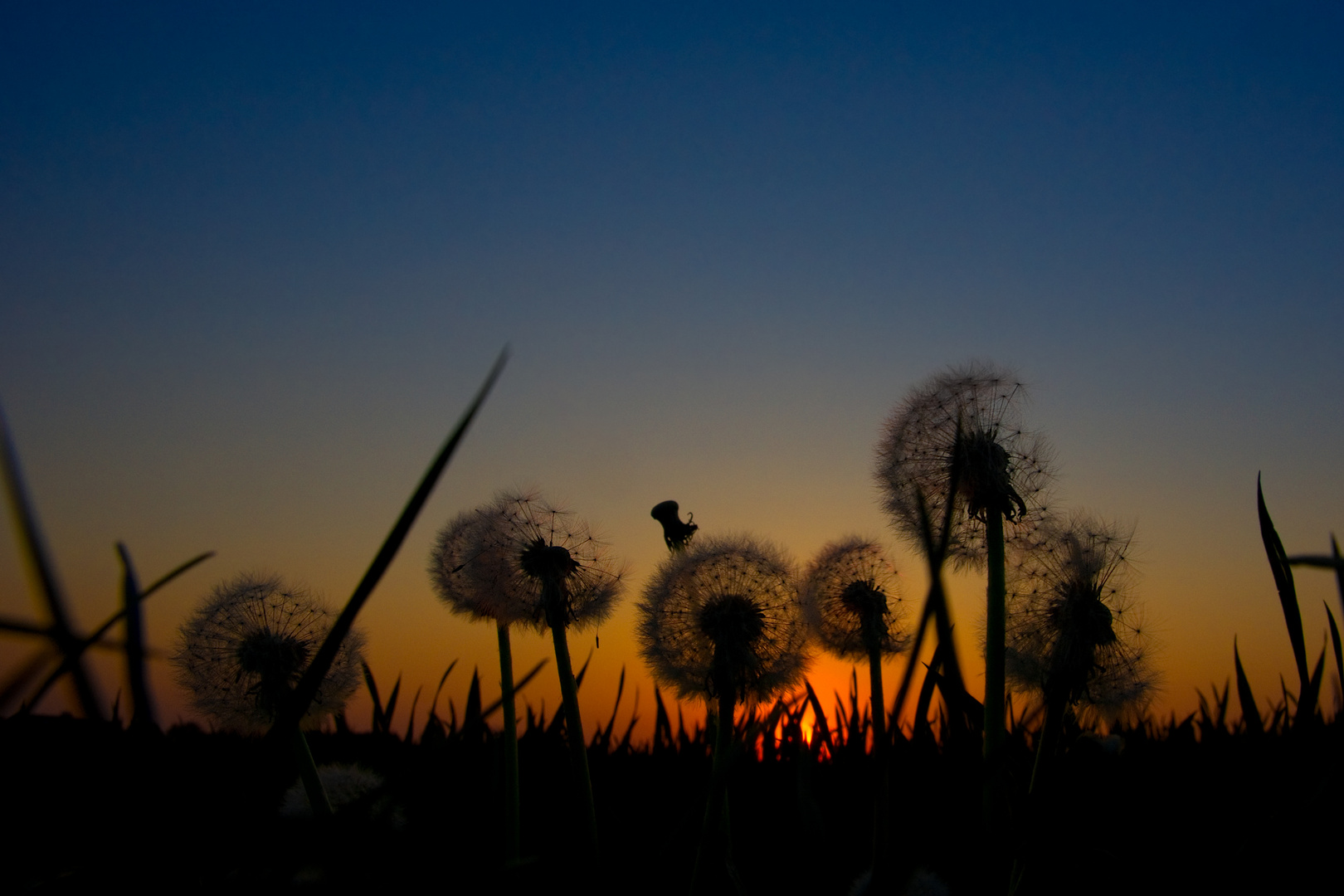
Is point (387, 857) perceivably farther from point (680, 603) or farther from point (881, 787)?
point (680, 603)

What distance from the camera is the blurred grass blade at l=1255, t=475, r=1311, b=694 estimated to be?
1500 millimetres

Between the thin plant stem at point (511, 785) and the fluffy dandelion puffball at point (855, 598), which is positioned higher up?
the fluffy dandelion puffball at point (855, 598)

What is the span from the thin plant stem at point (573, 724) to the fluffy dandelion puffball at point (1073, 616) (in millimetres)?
1258

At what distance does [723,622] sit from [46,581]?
242cm

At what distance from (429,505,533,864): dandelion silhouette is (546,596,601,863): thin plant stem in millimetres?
149

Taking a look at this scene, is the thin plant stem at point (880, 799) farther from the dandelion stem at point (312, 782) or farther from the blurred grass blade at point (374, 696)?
the blurred grass blade at point (374, 696)

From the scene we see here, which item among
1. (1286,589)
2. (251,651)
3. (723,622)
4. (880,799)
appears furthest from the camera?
(723,622)

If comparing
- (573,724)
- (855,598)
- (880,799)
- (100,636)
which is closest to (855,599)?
(855,598)

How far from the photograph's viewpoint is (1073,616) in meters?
2.70

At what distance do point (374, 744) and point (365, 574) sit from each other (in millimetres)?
3433

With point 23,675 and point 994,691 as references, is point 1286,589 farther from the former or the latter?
point 23,675

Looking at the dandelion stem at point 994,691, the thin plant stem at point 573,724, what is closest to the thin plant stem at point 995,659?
the dandelion stem at point 994,691

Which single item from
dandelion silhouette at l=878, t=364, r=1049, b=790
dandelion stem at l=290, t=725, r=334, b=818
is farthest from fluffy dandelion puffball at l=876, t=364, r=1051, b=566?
dandelion stem at l=290, t=725, r=334, b=818

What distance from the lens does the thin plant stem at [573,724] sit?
7.34 feet
